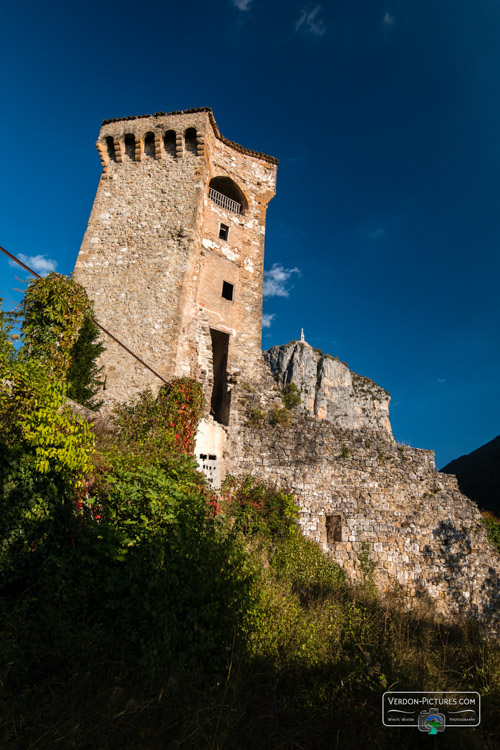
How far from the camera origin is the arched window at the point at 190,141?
14.5 m

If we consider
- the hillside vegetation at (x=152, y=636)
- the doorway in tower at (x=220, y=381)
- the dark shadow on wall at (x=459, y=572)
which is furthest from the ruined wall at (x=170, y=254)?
the dark shadow on wall at (x=459, y=572)

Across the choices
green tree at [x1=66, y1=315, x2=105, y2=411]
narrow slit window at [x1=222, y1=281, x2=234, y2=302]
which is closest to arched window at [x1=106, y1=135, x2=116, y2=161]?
narrow slit window at [x1=222, y1=281, x2=234, y2=302]

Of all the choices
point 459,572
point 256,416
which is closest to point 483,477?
point 459,572

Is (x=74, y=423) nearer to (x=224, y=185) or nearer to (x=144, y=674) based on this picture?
(x=144, y=674)

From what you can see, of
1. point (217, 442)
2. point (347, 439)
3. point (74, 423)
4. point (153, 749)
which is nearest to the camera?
point (153, 749)

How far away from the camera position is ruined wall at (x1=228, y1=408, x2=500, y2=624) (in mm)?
9953

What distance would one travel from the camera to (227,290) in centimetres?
1473

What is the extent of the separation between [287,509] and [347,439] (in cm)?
316

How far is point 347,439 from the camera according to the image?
37.8ft

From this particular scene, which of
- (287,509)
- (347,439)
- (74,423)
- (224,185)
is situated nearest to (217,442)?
(287,509)

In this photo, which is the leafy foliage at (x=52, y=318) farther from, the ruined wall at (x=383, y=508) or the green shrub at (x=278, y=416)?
the green shrub at (x=278, y=416)

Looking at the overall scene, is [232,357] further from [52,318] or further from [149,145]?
[149,145]

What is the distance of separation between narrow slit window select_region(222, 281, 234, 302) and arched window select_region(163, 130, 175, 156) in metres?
5.63

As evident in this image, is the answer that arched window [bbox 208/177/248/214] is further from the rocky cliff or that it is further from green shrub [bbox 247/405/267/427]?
the rocky cliff
